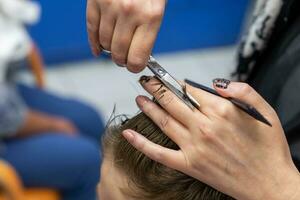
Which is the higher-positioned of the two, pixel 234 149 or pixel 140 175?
pixel 234 149

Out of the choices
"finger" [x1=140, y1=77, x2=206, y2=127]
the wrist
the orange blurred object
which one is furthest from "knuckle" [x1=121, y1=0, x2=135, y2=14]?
the orange blurred object

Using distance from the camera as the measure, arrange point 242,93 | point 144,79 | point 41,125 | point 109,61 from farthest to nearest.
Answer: point 109,61
point 41,125
point 144,79
point 242,93

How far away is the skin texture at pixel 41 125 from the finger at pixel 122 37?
1.10 meters

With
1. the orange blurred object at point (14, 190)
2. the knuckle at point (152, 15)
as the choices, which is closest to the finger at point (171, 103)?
the knuckle at point (152, 15)

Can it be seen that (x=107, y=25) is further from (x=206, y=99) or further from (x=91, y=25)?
(x=206, y=99)

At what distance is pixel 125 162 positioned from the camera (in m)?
0.86

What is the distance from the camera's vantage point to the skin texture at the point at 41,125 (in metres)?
1.74

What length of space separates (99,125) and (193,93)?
1.28 meters

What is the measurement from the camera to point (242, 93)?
66cm

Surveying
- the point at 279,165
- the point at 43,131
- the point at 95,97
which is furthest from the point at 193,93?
the point at 95,97

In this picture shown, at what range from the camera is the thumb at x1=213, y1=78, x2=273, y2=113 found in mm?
658

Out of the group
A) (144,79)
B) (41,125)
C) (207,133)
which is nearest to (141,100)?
(144,79)

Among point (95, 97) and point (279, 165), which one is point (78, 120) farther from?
point (279, 165)

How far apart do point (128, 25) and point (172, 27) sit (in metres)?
2.57
